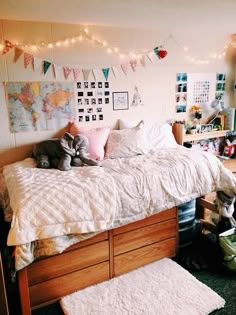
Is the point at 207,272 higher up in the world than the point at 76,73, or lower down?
lower down

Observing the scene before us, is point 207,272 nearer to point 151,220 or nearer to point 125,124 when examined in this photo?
point 151,220

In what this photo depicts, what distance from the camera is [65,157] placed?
7.76ft

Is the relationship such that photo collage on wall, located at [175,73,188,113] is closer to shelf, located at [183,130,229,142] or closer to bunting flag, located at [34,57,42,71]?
shelf, located at [183,130,229,142]

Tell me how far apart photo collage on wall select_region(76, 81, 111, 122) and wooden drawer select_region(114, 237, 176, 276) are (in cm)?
150

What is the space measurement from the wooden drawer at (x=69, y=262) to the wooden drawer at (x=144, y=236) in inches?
4.7

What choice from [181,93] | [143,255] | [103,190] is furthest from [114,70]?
[143,255]

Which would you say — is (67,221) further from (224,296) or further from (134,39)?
(134,39)

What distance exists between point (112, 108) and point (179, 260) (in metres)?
1.76

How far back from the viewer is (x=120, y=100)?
10.1 feet

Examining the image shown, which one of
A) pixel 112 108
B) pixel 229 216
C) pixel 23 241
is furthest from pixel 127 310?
pixel 112 108

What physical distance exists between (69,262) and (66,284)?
0.58 feet

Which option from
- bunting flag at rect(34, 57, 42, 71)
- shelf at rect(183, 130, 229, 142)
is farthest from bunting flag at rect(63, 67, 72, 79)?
shelf at rect(183, 130, 229, 142)

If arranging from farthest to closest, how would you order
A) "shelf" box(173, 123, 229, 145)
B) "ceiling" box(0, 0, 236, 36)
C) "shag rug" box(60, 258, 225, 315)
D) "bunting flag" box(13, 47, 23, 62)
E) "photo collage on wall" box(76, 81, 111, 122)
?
"shelf" box(173, 123, 229, 145)
"photo collage on wall" box(76, 81, 111, 122)
"bunting flag" box(13, 47, 23, 62)
"ceiling" box(0, 0, 236, 36)
"shag rug" box(60, 258, 225, 315)

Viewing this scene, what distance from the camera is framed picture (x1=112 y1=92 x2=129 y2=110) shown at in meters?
3.04
